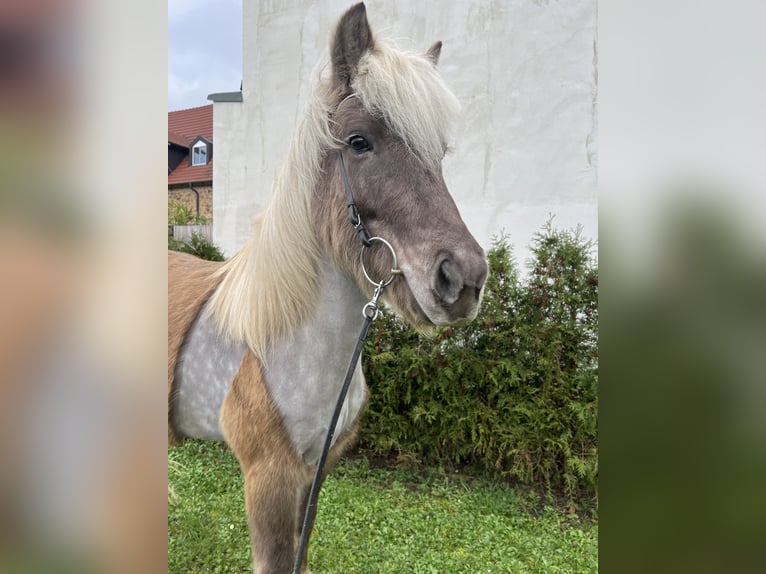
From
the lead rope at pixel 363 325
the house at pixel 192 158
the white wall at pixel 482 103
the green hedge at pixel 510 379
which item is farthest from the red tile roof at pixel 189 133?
the green hedge at pixel 510 379

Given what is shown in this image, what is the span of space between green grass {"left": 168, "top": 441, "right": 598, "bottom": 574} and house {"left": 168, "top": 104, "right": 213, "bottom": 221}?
1246 millimetres

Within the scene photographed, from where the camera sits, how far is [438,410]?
100 inches

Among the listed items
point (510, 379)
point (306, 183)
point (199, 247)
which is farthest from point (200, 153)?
point (510, 379)

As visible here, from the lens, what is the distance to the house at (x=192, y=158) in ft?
4.87

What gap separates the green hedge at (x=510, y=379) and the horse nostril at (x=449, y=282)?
1.52m

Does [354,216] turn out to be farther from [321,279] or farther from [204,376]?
[204,376]

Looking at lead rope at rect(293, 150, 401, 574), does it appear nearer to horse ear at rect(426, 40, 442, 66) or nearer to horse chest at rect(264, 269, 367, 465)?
horse chest at rect(264, 269, 367, 465)

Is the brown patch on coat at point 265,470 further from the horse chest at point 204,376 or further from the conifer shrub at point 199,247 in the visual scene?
the conifer shrub at point 199,247

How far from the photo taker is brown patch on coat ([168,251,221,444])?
56.6 inches
